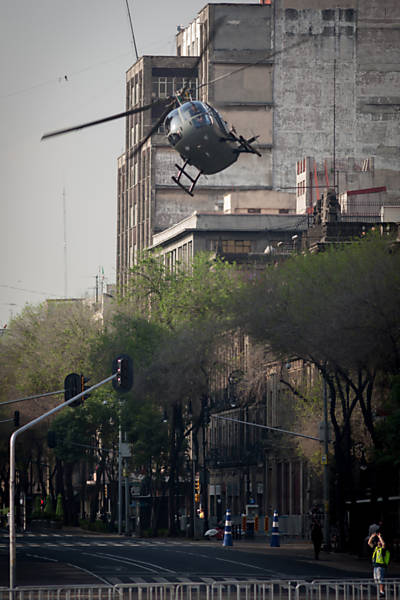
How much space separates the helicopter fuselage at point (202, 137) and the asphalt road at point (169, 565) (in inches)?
474

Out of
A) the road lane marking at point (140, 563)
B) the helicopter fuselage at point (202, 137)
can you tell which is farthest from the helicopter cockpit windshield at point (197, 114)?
the road lane marking at point (140, 563)

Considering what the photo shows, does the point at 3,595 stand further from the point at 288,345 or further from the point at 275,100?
the point at 275,100

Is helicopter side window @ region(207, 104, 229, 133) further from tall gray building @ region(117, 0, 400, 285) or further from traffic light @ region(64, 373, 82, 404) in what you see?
tall gray building @ region(117, 0, 400, 285)

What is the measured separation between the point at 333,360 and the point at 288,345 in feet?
10.7

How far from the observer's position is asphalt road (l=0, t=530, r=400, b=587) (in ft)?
134

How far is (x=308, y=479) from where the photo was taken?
87.5 metres

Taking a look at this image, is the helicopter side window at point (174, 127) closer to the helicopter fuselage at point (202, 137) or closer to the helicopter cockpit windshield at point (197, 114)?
the helicopter fuselage at point (202, 137)

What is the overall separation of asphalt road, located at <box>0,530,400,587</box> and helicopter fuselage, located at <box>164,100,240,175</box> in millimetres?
12027

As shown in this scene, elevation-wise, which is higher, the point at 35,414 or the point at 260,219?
the point at 260,219

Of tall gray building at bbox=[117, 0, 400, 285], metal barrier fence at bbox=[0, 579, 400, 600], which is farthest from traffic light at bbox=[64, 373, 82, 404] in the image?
tall gray building at bbox=[117, 0, 400, 285]

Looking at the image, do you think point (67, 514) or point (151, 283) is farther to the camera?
point (67, 514)

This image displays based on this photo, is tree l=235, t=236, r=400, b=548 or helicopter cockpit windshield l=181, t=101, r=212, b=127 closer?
helicopter cockpit windshield l=181, t=101, r=212, b=127

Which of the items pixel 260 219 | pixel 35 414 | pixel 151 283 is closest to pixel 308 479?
pixel 151 283

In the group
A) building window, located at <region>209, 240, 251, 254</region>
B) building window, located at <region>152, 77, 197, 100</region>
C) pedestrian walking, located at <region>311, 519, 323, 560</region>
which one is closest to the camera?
pedestrian walking, located at <region>311, 519, 323, 560</region>
